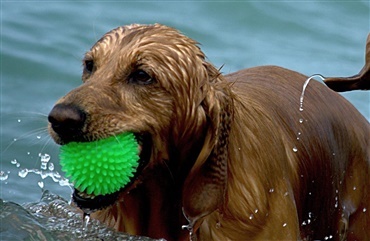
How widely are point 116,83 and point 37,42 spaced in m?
5.85

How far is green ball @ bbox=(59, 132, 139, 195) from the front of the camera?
4.82 meters

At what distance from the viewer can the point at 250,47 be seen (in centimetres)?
1161

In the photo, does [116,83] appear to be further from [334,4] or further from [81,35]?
[334,4]

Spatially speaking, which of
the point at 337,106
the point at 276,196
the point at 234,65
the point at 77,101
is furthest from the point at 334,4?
the point at 77,101

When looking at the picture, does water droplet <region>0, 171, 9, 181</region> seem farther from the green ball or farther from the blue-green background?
the green ball

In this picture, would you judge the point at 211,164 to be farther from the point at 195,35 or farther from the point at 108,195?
the point at 195,35

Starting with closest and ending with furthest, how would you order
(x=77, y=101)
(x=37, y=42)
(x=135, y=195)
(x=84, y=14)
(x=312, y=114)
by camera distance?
(x=77, y=101), (x=135, y=195), (x=312, y=114), (x=37, y=42), (x=84, y=14)

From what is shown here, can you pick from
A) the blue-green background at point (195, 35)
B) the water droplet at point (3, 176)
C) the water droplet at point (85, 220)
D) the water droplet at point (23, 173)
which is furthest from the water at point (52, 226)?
the blue-green background at point (195, 35)

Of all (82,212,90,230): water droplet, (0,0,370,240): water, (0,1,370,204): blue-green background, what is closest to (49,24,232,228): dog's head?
(82,212,90,230): water droplet

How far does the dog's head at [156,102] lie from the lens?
189 inches

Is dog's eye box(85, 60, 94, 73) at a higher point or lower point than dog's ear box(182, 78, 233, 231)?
higher

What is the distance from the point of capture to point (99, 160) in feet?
15.9

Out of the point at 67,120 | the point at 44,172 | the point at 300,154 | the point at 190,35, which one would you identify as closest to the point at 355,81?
the point at 300,154

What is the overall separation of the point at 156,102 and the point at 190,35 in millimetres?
6428
